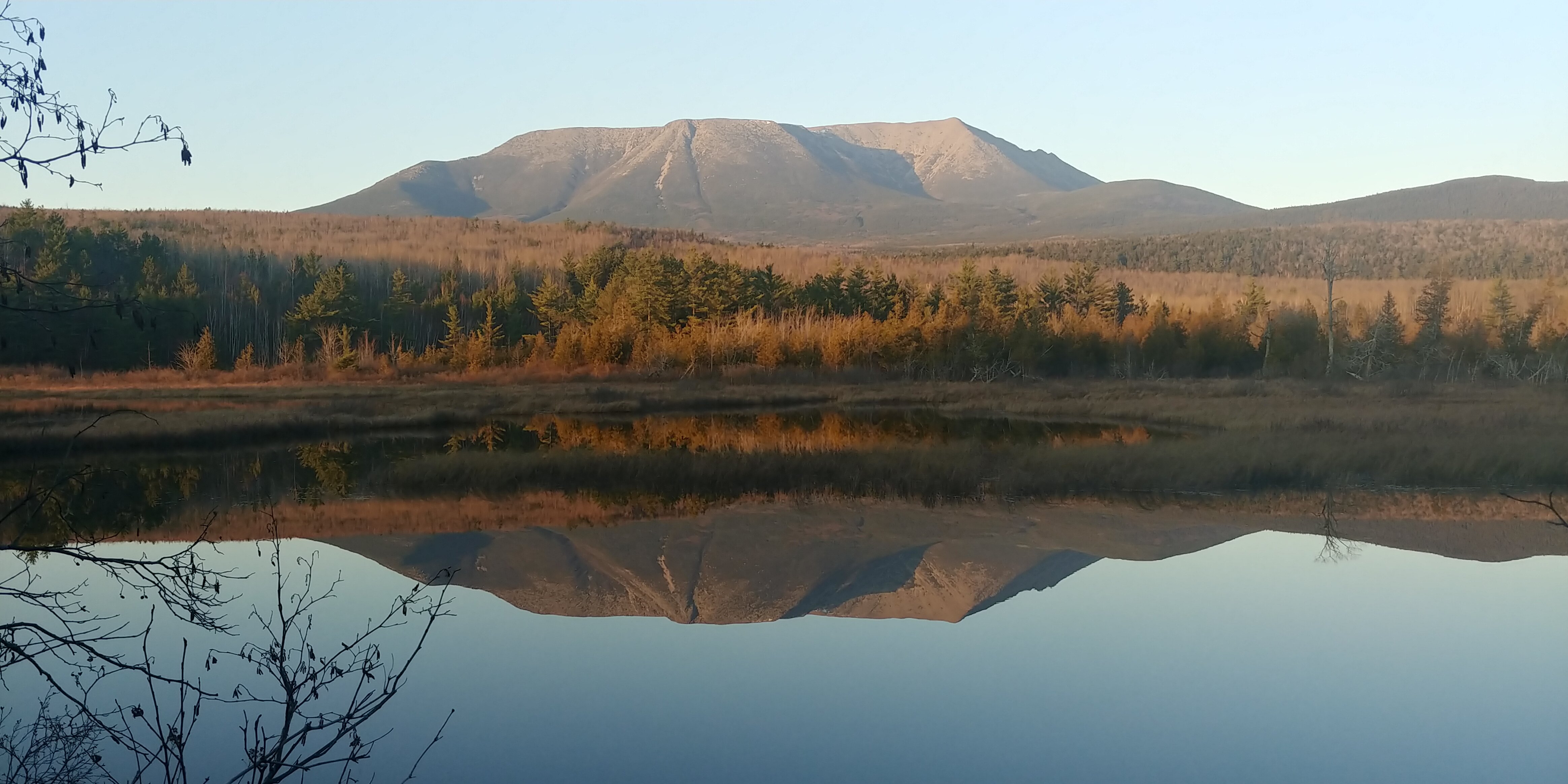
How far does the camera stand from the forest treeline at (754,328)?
53812 mm

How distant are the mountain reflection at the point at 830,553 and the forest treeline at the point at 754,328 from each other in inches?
1385

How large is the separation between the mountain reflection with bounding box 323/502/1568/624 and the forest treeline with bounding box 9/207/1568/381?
115 ft

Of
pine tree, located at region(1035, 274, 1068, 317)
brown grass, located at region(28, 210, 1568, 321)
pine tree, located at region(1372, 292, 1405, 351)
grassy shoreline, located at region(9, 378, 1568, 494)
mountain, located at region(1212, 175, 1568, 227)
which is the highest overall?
mountain, located at region(1212, 175, 1568, 227)

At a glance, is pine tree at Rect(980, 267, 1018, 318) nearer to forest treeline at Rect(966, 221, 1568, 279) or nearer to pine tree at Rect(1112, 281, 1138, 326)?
pine tree at Rect(1112, 281, 1138, 326)

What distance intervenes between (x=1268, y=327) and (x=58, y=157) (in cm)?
5767

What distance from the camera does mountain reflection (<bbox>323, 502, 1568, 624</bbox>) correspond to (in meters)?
13.0

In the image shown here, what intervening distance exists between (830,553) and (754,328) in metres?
41.0

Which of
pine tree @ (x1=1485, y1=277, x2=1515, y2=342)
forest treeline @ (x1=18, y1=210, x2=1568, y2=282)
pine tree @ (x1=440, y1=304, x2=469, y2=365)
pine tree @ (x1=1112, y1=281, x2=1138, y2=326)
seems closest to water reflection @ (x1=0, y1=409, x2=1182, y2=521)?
pine tree @ (x1=440, y1=304, x2=469, y2=365)

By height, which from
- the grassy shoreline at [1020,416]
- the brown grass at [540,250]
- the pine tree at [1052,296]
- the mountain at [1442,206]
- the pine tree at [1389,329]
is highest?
the mountain at [1442,206]

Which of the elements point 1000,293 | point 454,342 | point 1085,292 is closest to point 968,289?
point 1000,293

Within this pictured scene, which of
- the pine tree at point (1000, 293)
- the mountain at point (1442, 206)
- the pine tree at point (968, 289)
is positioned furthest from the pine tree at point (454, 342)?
the mountain at point (1442, 206)

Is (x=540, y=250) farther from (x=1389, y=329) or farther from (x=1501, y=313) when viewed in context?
(x=1501, y=313)

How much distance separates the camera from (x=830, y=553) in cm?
1516

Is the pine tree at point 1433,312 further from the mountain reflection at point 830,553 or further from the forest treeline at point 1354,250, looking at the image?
the mountain reflection at point 830,553
